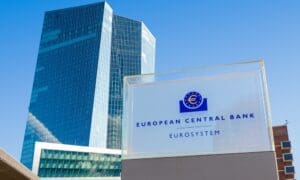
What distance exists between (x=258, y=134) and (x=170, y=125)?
2.82 metres

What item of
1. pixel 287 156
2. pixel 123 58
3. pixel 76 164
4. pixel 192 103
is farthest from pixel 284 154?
pixel 123 58

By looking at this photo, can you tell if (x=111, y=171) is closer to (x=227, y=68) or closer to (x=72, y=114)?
(x=72, y=114)

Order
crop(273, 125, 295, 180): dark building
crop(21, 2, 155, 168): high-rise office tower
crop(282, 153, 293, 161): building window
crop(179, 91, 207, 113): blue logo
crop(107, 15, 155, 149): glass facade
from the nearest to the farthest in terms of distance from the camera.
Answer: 1. crop(179, 91, 207, 113): blue logo
2. crop(273, 125, 295, 180): dark building
3. crop(282, 153, 293, 161): building window
4. crop(21, 2, 155, 168): high-rise office tower
5. crop(107, 15, 155, 149): glass facade

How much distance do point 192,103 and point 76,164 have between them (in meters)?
75.5

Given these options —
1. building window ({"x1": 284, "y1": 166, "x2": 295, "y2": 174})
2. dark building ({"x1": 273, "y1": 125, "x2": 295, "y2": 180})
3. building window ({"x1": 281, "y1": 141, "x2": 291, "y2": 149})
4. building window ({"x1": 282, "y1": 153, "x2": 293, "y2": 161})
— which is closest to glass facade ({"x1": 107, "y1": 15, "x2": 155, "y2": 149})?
dark building ({"x1": 273, "y1": 125, "x2": 295, "y2": 180})

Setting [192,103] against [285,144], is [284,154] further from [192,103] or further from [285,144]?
[192,103]

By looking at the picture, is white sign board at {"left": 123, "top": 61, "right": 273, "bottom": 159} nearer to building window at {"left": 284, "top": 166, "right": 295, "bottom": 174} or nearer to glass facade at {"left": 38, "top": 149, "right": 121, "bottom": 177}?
building window at {"left": 284, "top": 166, "right": 295, "bottom": 174}

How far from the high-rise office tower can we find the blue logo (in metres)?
115

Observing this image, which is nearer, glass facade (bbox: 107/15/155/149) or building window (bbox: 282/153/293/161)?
building window (bbox: 282/153/293/161)

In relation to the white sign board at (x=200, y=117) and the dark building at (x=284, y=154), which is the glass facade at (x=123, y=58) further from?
the white sign board at (x=200, y=117)

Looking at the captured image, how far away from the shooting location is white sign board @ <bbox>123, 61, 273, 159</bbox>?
36.5 feet

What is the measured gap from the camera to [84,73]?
142000 mm

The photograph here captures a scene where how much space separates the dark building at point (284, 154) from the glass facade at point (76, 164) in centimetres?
4071

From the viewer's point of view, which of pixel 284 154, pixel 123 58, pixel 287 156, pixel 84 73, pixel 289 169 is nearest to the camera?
pixel 289 169
